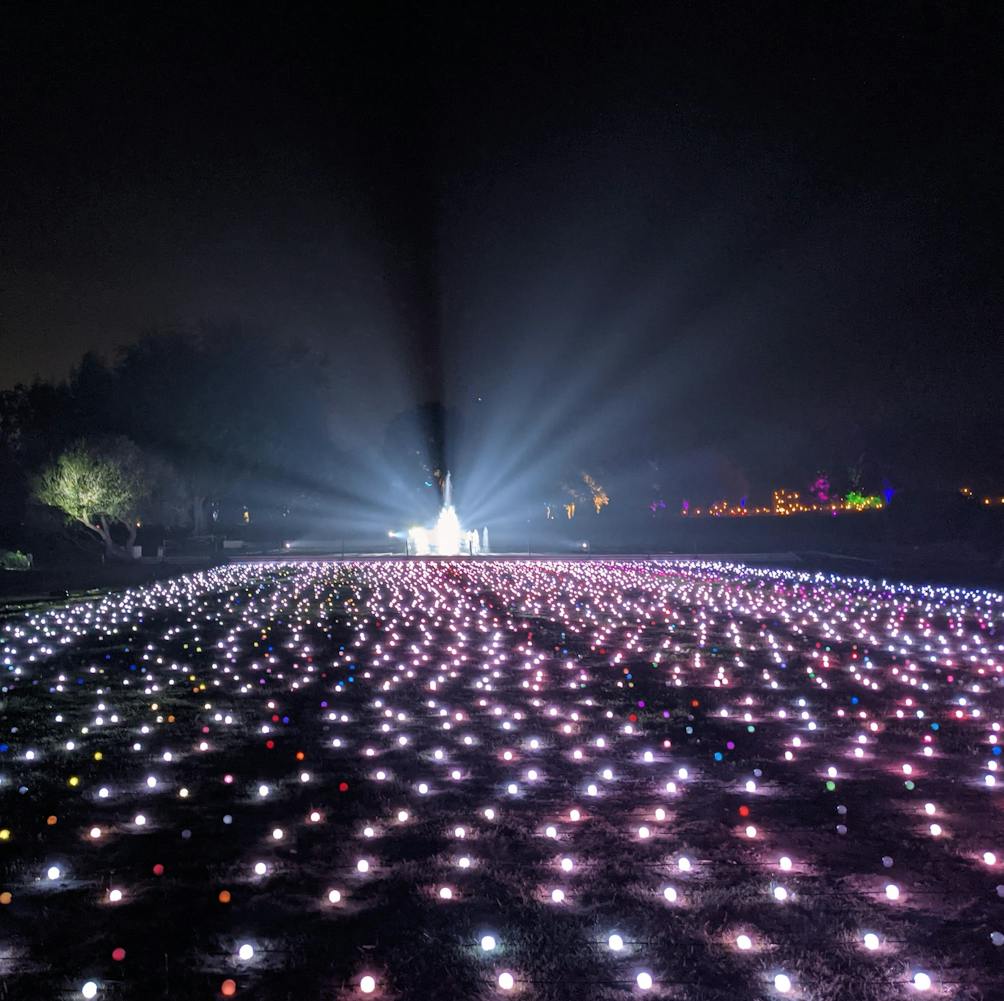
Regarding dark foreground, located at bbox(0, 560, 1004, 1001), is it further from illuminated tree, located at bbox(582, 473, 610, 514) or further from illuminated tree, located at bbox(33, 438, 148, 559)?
illuminated tree, located at bbox(582, 473, 610, 514)

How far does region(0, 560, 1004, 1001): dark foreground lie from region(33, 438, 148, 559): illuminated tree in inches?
976

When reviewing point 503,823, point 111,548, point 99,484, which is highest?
point 99,484

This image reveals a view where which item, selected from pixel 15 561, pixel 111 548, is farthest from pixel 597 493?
pixel 15 561

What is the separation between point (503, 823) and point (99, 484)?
113ft

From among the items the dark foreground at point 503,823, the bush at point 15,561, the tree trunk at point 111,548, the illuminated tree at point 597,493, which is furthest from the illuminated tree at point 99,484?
the illuminated tree at point 597,493

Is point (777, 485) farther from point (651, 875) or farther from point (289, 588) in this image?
point (651, 875)

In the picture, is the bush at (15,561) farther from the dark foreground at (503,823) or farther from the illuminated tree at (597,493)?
the illuminated tree at (597,493)

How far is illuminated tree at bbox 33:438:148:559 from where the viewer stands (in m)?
34.9

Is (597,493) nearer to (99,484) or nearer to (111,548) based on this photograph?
(111,548)

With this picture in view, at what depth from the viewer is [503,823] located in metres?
5.39

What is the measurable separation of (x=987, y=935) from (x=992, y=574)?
81.6 feet

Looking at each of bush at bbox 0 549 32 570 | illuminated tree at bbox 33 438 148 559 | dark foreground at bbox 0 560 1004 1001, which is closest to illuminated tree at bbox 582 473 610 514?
illuminated tree at bbox 33 438 148 559

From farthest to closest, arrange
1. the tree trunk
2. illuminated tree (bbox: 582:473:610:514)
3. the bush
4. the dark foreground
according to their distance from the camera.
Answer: illuminated tree (bbox: 582:473:610:514), the tree trunk, the bush, the dark foreground

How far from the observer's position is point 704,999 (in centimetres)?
341
